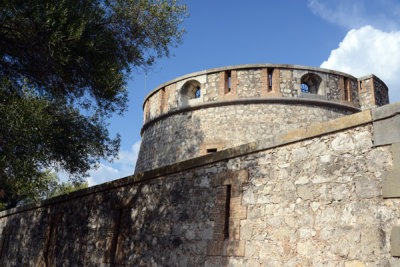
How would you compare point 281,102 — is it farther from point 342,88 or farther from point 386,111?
point 386,111

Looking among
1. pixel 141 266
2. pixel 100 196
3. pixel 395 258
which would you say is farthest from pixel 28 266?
pixel 395 258

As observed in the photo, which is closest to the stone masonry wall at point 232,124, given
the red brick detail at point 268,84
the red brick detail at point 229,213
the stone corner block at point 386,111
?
the red brick detail at point 268,84

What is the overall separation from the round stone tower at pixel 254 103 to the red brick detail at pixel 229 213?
7.72 meters

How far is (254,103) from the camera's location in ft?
46.1

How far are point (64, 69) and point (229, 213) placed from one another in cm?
456

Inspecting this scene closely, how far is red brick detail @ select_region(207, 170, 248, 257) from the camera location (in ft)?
18.1

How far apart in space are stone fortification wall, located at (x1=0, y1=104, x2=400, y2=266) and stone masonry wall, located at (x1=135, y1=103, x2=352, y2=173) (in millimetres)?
5994

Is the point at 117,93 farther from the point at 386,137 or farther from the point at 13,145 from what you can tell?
the point at 386,137

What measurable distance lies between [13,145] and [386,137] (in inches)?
225

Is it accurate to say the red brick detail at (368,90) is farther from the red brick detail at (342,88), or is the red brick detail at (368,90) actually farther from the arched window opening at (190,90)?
the arched window opening at (190,90)

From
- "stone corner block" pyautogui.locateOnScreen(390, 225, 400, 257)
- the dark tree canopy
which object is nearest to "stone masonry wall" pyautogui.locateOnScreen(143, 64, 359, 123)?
the dark tree canopy

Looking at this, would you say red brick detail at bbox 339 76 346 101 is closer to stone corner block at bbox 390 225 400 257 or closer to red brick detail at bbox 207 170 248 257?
red brick detail at bbox 207 170 248 257

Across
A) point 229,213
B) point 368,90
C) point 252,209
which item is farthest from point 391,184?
point 368,90

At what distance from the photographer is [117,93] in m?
8.53
